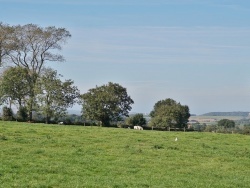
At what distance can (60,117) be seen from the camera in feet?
192

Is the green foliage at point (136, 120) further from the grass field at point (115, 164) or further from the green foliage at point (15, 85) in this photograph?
the grass field at point (115, 164)

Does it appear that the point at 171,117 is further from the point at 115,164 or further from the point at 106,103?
the point at 115,164

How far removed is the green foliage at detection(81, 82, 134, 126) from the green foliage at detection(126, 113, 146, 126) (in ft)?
6.03

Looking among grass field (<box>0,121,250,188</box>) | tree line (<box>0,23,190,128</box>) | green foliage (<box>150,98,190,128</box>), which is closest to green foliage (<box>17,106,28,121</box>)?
tree line (<box>0,23,190,128</box>)

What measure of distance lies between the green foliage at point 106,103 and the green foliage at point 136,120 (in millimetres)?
1837

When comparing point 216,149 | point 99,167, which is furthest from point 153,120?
point 99,167

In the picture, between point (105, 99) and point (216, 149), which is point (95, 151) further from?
point (105, 99)

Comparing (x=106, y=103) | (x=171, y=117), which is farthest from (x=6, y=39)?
(x=171, y=117)

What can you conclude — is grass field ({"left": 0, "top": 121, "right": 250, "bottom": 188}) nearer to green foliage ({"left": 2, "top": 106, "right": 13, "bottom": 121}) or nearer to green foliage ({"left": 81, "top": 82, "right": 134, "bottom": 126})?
green foliage ({"left": 2, "top": 106, "right": 13, "bottom": 121})

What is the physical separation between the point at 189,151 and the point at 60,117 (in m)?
36.6

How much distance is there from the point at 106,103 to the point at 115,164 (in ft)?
151

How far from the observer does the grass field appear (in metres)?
14.0

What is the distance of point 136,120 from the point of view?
62281 mm

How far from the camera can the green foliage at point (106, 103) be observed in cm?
6247
